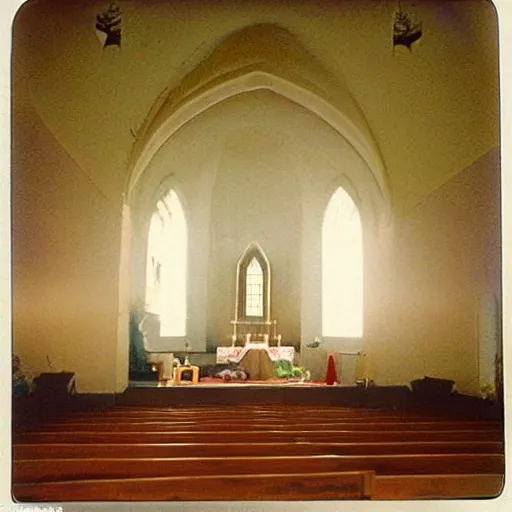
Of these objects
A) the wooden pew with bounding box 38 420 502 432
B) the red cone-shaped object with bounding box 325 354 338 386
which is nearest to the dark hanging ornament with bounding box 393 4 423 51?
the red cone-shaped object with bounding box 325 354 338 386

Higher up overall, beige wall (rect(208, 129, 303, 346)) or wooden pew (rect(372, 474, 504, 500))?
beige wall (rect(208, 129, 303, 346))

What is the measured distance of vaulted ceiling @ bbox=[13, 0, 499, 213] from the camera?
5.05ft

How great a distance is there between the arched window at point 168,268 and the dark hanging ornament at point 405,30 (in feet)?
1.73

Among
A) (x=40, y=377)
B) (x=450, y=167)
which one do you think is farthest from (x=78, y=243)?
(x=450, y=167)

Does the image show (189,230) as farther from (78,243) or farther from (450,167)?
(450,167)

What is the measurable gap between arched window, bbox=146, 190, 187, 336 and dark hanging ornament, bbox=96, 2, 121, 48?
0.32 metres

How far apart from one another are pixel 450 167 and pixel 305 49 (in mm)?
358

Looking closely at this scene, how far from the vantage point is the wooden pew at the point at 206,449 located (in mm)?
1505

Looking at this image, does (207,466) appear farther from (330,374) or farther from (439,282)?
(439,282)

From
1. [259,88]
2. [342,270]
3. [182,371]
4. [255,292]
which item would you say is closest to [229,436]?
[182,371]

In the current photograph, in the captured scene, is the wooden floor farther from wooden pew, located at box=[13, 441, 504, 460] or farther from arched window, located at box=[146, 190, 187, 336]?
arched window, located at box=[146, 190, 187, 336]

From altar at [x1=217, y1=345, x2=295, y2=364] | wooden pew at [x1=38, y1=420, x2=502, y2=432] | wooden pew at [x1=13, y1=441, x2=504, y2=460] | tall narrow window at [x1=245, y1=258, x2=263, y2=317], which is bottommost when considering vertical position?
wooden pew at [x1=13, y1=441, x2=504, y2=460]

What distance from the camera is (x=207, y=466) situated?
1.50 metres

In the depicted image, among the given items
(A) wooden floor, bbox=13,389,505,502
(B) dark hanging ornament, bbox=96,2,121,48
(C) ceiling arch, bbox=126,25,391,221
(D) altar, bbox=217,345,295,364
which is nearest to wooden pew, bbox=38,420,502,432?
(A) wooden floor, bbox=13,389,505,502
